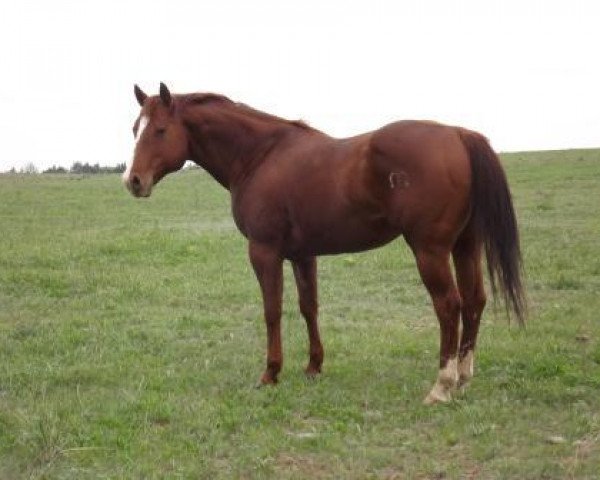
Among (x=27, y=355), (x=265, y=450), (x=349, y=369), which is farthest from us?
(x=27, y=355)

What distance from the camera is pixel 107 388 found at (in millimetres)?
6152

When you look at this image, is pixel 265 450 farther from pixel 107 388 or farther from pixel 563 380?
pixel 563 380

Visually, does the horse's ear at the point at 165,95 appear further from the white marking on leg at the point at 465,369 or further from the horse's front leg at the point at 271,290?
the white marking on leg at the point at 465,369

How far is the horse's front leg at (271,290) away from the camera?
6.03 metres

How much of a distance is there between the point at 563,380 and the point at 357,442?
200cm

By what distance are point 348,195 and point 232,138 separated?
1.32 m

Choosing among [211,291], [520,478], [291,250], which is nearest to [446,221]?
[291,250]

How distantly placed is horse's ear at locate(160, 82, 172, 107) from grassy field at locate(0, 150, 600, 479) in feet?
7.63

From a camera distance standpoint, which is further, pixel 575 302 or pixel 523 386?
pixel 575 302

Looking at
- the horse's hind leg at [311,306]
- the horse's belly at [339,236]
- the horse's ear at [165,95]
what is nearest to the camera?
the horse's belly at [339,236]

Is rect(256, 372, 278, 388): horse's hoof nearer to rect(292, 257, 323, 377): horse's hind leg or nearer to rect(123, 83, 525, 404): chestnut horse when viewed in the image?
rect(123, 83, 525, 404): chestnut horse

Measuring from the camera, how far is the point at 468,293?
5.80 m

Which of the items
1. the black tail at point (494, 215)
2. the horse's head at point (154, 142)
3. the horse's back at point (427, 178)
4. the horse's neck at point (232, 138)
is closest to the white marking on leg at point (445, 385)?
the black tail at point (494, 215)


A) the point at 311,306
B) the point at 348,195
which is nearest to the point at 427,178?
the point at 348,195
